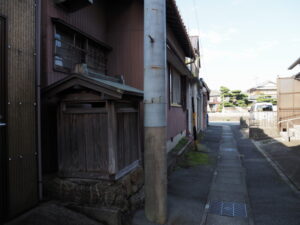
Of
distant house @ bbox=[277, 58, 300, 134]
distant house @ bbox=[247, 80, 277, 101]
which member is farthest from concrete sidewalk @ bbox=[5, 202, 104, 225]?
distant house @ bbox=[247, 80, 277, 101]

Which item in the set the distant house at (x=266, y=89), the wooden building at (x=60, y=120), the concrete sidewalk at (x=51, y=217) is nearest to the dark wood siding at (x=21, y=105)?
the wooden building at (x=60, y=120)

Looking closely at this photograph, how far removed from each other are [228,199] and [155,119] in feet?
10.9

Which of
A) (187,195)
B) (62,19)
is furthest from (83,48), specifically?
(187,195)

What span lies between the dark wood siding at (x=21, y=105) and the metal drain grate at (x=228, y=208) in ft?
12.8

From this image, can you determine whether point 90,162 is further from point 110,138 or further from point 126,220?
point 126,220

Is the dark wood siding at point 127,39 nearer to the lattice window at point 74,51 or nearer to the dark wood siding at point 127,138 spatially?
the lattice window at point 74,51

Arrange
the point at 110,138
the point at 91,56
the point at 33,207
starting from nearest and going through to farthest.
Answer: the point at 33,207 < the point at 110,138 < the point at 91,56

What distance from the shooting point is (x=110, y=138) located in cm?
457

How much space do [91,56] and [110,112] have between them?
11.3ft

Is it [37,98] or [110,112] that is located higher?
[37,98]

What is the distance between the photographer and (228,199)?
6.16m

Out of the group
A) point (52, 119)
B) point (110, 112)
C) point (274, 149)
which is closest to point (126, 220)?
point (110, 112)

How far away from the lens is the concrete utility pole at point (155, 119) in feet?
14.9

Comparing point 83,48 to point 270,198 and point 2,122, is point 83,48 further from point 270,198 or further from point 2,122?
point 270,198
